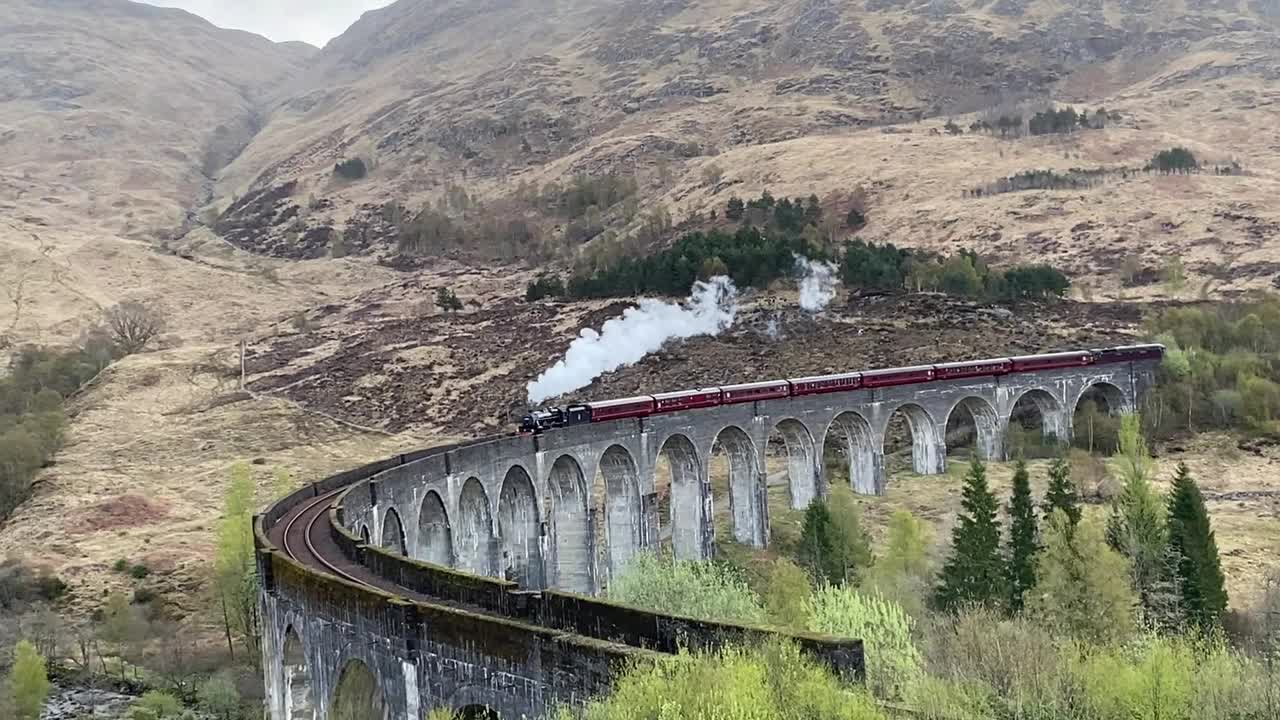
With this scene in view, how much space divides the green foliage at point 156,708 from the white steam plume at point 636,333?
3732cm

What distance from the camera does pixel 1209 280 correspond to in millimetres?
80000

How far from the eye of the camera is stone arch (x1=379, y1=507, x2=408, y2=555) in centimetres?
3528

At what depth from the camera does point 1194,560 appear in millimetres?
31844

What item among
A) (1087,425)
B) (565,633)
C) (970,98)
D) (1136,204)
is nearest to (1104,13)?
(970,98)

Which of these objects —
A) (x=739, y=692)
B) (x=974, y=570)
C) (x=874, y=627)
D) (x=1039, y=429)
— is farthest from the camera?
(x=1039, y=429)

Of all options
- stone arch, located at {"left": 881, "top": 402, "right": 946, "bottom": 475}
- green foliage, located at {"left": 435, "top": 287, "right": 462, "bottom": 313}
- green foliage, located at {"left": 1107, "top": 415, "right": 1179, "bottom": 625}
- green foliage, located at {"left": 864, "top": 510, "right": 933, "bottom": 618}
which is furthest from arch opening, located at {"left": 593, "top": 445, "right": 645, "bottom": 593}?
green foliage, located at {"left": 435, "top": 287, "right": 462, "bottom": 313}

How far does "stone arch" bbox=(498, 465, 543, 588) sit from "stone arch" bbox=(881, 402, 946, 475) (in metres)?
24.2

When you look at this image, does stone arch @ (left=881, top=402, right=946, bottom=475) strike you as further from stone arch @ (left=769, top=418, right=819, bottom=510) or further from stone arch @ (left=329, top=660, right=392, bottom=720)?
stone arch @ (left=329, top=660, right=392, bottom=720)

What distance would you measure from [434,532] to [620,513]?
38.5 ft

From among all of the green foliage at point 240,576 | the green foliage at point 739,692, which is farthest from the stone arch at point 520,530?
the green foliage at point 739,692

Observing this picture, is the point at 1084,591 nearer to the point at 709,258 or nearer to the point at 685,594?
the point at 685,594

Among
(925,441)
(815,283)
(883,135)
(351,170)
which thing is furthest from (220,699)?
(351,170)

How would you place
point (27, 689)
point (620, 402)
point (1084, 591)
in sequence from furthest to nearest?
point (620, 402), point (27, 689), point (1084, 591)

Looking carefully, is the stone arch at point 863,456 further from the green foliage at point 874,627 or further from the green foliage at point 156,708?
the green foliage at point 156,708
